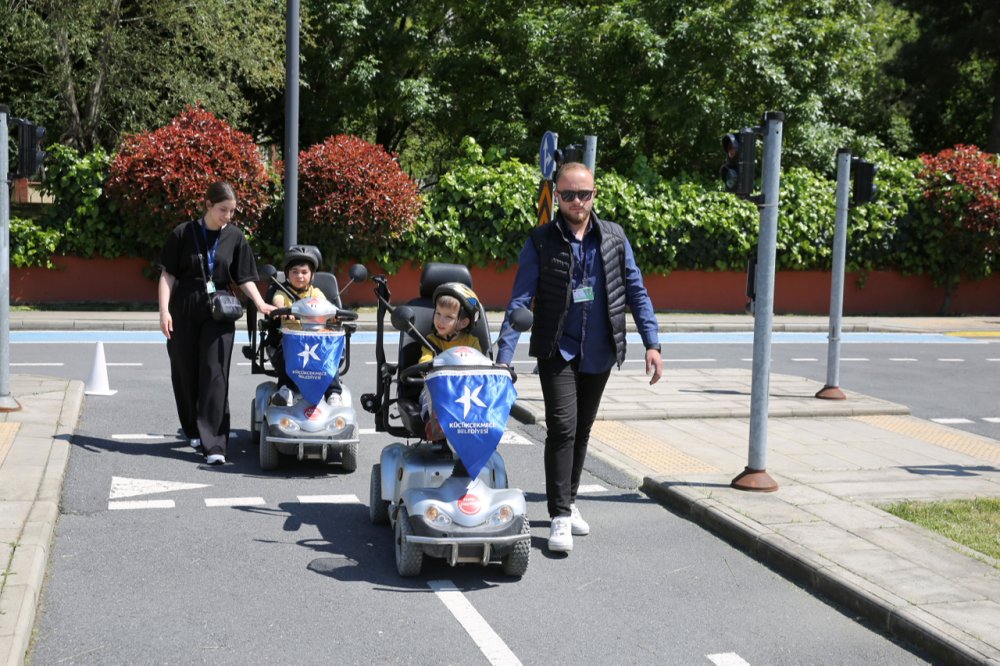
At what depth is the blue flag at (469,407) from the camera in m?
5.60

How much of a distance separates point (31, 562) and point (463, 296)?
2473 mm

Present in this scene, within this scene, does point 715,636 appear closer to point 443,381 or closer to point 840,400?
point 443,381

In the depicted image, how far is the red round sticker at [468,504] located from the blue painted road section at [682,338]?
38.8 feet

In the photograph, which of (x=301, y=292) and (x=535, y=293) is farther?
(x=301, y=292)

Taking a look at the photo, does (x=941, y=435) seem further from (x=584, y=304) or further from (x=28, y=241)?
(x=28, y=241)

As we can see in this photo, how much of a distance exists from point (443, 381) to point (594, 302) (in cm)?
115

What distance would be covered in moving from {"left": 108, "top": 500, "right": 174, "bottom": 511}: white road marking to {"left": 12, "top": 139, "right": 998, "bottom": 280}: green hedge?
1444 centimetres

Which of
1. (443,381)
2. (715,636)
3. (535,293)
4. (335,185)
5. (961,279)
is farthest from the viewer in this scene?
(961,279)

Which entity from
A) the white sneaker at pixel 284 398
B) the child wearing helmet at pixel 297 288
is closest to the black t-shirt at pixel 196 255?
the child wearing helmet at pixel 297 288

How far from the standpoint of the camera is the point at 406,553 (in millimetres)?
5758

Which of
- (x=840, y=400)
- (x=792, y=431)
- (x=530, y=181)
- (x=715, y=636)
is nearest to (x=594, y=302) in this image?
(x=715, y=636)

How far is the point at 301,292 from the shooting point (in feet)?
29.3

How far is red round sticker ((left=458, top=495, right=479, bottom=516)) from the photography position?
5703 mm

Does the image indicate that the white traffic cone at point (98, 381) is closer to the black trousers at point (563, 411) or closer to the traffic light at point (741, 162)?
the black trousers at point (563, 411)
